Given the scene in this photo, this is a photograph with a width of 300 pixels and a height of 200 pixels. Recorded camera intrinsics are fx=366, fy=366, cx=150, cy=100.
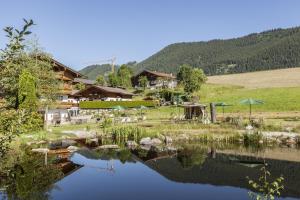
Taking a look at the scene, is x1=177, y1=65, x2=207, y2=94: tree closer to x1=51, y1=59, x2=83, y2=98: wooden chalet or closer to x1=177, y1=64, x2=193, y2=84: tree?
x1=177, y1=64, x2=193, y2=84: tree

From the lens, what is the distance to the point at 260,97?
7138 cm

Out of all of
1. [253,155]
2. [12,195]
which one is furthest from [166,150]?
[12,195]

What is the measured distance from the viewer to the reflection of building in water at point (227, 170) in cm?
2009

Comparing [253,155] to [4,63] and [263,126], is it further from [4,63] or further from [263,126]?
[4,63]

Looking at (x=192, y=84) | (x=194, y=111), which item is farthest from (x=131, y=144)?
(x=192, y=84)

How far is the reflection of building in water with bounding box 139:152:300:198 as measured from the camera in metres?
20.1

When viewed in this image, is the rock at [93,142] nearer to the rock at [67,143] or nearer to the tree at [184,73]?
the rock at [67,143]

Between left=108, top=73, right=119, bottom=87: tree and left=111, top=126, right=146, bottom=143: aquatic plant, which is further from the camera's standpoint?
left=108, top=73, right=119, bottom=87: tree

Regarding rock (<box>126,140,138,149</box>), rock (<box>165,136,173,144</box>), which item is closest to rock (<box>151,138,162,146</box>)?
rock (<box>165,136,173,144</box>)

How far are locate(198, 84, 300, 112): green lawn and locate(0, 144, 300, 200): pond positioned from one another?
31276mm

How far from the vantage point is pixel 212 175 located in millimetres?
22094

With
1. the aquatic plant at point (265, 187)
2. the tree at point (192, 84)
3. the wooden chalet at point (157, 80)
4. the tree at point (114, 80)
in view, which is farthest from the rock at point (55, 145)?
the tree at point (114, 80)

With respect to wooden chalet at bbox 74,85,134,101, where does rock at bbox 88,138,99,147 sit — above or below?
below

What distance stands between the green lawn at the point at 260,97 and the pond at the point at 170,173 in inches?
1231
